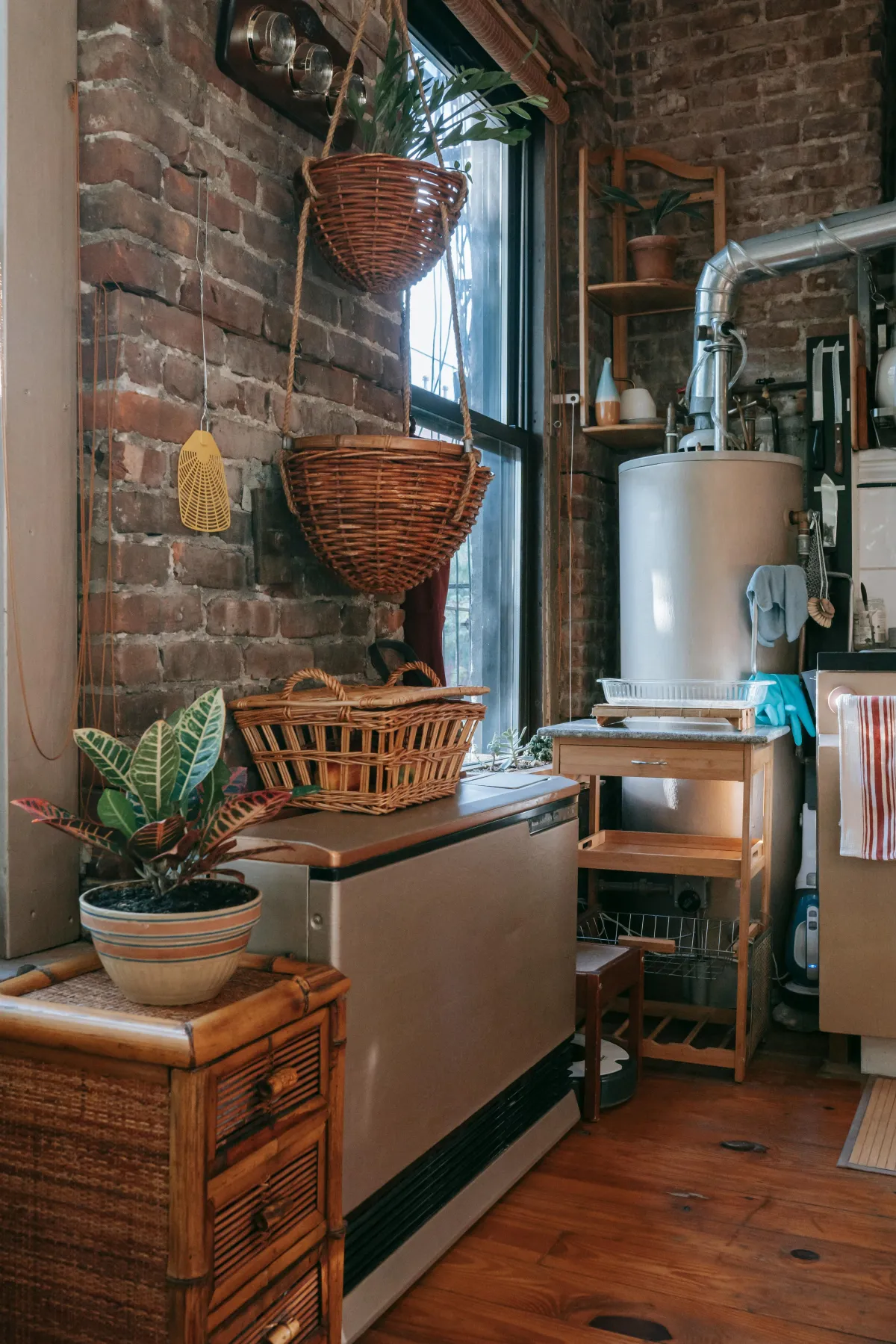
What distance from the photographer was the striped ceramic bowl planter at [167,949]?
3.99ft

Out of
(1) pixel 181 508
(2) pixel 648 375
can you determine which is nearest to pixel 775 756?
(2) pixel 648 375

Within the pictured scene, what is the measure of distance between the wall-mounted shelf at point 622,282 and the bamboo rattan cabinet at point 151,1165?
2652 millimetres

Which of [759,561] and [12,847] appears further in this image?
[759,561]

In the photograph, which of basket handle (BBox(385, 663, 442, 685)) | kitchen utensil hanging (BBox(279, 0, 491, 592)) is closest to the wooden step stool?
basket handle (BBox(385, 663, 442, 685))

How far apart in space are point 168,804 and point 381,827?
43 cm

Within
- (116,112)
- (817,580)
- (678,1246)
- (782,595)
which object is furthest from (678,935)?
(116,112)

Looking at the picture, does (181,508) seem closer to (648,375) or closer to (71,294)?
(71,294)

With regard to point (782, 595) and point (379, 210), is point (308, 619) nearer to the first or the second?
point (379, 210)

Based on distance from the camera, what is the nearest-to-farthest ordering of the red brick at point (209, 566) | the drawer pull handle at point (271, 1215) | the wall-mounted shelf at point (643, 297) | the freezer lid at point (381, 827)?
the drawer pull handle at point (271, 1215) < the freezer lid at point (381, 827) < the red brick at point (209, 566) < the wall-mounted shelf at point (643, 297)

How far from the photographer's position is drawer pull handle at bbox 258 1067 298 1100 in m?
1.29

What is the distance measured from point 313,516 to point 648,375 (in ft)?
7.46

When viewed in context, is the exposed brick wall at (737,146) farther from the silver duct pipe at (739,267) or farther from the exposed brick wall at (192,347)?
the exposed brick wall at (192,347)

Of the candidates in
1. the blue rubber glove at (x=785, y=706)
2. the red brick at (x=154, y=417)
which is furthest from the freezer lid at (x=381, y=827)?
the blue rubber glove at (x=785, y=706)

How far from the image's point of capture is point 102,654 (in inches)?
62.0
